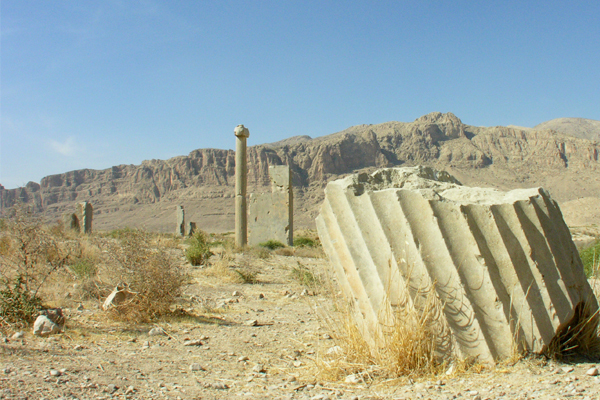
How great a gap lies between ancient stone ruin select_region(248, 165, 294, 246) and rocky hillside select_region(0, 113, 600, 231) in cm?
4397

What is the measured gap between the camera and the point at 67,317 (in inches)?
188

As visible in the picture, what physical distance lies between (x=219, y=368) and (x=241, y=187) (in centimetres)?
1405

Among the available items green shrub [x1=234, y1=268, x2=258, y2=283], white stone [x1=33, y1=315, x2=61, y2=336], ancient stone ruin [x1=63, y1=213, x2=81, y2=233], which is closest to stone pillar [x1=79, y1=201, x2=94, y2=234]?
ancient stone ruin [x1=63, y1=213, x2=81, y2=233]

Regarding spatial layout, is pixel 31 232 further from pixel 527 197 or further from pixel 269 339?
pixel 527 197

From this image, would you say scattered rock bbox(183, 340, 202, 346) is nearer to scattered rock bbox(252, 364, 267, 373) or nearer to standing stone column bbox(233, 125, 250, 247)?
scattered rock bbox(252, 364, 267, 373)

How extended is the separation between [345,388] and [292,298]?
365cm

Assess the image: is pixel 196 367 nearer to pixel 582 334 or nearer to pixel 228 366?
pixel 228 366

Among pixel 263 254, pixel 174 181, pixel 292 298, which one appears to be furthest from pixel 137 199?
pixel 292 298

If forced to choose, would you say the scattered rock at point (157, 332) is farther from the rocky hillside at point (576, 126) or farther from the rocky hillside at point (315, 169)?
the rocky hillside at point (576, 126)

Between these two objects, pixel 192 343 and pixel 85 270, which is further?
pixel 85 270

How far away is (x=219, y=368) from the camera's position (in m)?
3.48

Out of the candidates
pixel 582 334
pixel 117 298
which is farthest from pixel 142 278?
pixel 582 334

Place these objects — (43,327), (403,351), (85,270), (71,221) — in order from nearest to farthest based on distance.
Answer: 1. (403,351)
2. (43,327)
3. (85,270)
4. (71,221)

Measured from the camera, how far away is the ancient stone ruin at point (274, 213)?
54.9 feet
